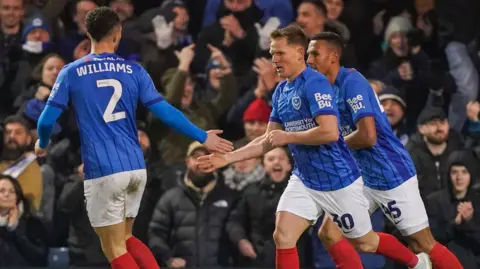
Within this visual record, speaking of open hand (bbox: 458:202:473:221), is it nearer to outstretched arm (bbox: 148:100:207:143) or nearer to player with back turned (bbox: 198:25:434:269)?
player with back turned (bbox: 198:25:434:269)

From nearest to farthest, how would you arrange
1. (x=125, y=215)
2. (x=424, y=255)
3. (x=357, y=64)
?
(x=125, y=215), (x=424, y=255), (x=357, y=64)

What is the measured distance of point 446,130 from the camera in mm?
8922

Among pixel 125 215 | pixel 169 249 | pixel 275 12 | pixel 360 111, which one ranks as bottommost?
pixel 169 249

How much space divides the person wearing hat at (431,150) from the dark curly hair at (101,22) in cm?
350

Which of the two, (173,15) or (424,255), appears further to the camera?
(173,15)

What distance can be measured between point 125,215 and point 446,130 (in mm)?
3521

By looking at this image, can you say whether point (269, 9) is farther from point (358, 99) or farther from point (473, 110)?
point (358, 99)

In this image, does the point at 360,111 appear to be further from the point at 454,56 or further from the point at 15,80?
the point at 15,80

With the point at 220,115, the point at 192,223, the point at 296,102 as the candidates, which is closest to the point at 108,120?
the point at 296,102

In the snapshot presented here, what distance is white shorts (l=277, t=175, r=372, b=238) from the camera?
6.49 metres

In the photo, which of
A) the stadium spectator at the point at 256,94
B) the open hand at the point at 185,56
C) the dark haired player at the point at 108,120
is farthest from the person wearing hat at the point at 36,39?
the dark haired player at the point at 108,120

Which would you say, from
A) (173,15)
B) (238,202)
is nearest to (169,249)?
(238,202)

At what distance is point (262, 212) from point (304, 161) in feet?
7.75

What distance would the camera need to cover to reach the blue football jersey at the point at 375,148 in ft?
22.2
